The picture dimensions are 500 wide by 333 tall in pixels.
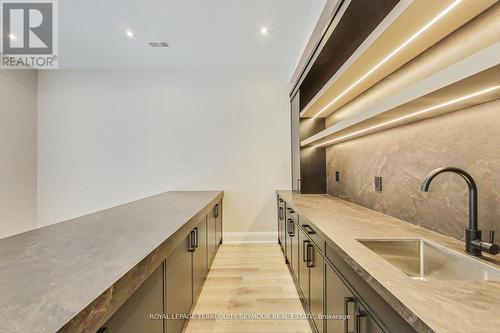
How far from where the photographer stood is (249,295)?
2.31 m

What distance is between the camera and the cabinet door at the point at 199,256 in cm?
202

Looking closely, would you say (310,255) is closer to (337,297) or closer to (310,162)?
(337,297)

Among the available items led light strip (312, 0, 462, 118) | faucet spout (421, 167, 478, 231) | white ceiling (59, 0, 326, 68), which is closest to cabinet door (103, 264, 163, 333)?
faucet spout (421, 167, 478, 231)

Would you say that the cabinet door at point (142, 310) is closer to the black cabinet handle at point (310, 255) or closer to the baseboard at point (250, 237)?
the black cabinet handle at point (310, 255)

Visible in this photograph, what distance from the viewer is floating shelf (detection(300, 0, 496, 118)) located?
104 centimetres

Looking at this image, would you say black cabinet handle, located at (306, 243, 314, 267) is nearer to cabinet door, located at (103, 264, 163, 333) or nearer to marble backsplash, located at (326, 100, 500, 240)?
marble backsplash, located at (326, 100, 500, 240)

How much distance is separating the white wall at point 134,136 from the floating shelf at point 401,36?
92.9 inches

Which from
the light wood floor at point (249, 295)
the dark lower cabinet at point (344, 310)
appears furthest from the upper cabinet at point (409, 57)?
the light wood floor at point (249, 295)

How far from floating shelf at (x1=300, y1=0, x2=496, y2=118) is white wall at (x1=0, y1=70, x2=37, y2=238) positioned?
472 cm

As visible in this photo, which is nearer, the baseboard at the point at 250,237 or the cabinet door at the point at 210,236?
the cabinet door at the point at 210,236

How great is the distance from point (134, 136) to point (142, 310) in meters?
3.55

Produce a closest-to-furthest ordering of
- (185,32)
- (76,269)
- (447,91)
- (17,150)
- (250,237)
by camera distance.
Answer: (76,269) < (447,91) < (185,32) < (17,150) < (250,237)

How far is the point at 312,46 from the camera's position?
7.14ft

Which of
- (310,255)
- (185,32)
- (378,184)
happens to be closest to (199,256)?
(310,255)
